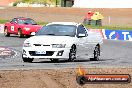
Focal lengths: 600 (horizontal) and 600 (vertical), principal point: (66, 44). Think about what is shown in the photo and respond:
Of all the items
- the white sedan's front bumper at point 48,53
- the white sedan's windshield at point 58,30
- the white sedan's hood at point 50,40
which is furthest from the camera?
the white sedan's windshield at point 58,30

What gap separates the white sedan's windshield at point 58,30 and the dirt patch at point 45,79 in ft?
12.9

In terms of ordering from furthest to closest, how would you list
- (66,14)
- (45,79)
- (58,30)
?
(66,14) < (58,30) < (45,79)

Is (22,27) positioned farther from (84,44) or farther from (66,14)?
(66,14)

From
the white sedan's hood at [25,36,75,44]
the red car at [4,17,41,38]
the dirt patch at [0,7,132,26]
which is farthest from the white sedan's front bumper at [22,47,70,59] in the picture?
the dirt patch at [0,7,132,26]

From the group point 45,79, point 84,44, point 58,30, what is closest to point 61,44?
point 58,30

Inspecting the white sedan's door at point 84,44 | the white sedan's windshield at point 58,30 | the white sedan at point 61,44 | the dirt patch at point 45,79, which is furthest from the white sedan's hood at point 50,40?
the dirt patch at point 45,79

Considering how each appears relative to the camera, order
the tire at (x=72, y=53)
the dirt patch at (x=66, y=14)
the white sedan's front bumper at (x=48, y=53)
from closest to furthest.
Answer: the white sedan's front bumper at (x=48, y=53), the tire at (x=72, y=53), the dirt patch at (x=66, y=14)

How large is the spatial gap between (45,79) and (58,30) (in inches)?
262

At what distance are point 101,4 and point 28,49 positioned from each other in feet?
206

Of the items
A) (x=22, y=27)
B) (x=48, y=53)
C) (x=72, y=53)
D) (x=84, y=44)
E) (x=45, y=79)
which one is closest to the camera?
(x=45, y=79)

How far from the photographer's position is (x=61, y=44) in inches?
782

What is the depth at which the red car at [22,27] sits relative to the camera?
38656mm

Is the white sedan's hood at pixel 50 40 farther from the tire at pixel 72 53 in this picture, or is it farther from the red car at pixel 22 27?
the red car at pixel 22 27

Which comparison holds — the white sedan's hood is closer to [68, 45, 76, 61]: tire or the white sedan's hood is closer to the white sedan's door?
[68, 45, 76, 61]: tire
